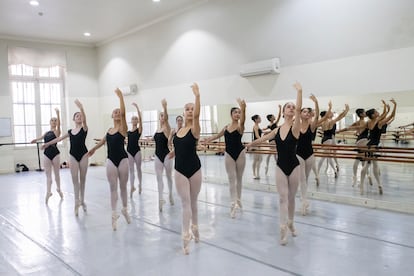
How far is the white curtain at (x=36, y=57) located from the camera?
11070 millimetres

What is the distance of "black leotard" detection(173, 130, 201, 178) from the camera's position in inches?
144

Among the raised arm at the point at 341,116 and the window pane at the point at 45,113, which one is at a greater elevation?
the window pane at the point at 45,113

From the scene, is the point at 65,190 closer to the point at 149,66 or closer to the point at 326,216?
the point at 149,66

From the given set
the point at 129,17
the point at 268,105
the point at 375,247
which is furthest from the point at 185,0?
the point at 375,247

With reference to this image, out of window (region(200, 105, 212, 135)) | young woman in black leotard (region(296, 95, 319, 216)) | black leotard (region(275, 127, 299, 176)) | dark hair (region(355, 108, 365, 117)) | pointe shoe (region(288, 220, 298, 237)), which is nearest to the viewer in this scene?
black leotard (region(275, 127, 299, 176))

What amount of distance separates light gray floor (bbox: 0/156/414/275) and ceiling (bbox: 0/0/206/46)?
4841mm

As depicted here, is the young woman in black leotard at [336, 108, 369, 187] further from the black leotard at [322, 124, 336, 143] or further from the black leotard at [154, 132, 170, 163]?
the black leotard at [154, 132, 170, 163]

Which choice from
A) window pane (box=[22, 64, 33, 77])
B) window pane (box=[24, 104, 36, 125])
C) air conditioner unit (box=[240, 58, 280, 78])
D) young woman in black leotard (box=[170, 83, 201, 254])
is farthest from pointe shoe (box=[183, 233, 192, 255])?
window pane (box=[22, 64, 33, 77])

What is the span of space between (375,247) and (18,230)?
438 cm

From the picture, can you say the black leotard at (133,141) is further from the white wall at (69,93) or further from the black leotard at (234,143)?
the white wall at (69,93)

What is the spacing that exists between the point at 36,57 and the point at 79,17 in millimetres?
3114

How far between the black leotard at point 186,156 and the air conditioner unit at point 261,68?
11.8 feet

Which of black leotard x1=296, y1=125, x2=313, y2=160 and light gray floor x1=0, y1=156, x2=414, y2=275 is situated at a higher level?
black leotard x1=296, y1=125, x2=313, y2=160

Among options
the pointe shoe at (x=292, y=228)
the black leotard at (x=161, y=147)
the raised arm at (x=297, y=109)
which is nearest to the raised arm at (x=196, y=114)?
the raised arm at (x=297, y=109)
